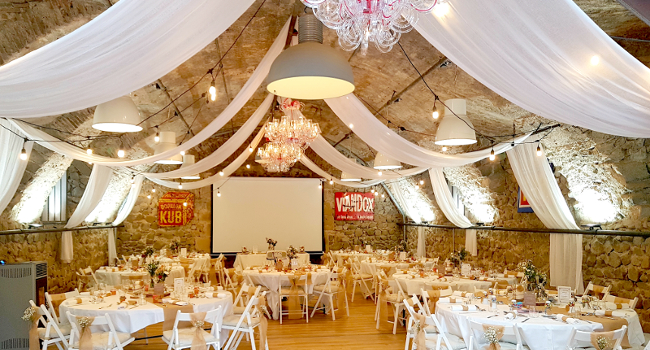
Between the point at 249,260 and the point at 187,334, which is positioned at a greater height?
the point at 187,334

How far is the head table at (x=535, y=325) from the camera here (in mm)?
4566

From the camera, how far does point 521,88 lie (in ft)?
12.2

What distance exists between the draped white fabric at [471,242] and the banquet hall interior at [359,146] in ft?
Answer: 0.11

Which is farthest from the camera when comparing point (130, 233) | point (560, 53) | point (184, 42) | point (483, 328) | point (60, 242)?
point (130, 233)

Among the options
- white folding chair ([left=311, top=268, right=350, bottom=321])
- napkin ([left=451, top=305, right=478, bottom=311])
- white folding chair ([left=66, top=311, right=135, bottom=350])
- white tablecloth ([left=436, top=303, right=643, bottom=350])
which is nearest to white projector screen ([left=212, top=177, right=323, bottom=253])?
white folding chair ([left=311, top=268, right=350, bottom=321])

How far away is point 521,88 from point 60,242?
9081 mm

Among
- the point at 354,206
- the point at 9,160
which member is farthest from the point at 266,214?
the point at 9,160

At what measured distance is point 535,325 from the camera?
457 cm

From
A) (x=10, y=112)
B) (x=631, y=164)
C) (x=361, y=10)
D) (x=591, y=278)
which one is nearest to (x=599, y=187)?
(x=631, y=164)

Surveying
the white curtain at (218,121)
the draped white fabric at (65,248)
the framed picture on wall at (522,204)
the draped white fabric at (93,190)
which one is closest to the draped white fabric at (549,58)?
the white curtain at (218,121)

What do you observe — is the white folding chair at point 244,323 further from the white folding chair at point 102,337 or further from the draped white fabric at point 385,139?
the draped white fabric at point 385,139

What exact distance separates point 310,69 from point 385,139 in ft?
13.0

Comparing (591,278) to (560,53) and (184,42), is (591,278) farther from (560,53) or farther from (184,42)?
(184,42)

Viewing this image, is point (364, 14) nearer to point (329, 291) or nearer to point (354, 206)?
point (329, 291)
